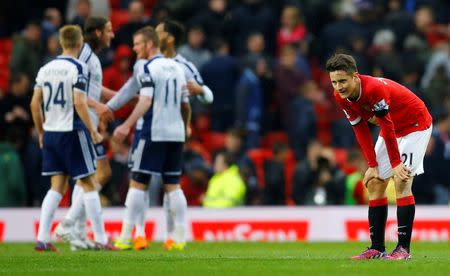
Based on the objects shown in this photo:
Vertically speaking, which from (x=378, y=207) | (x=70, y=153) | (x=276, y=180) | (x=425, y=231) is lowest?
(x=425, y=231)

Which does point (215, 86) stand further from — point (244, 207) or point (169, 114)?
point (169, 114)

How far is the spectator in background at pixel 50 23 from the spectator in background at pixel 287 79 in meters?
4.48

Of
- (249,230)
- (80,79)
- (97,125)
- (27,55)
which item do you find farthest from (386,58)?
(80,79)

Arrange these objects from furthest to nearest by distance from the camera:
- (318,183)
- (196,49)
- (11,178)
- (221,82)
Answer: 1. (196,49)
2. (221,82)
3. (318,183)
4. (11,178)

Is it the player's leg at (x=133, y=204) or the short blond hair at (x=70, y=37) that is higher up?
the short blond hair at (x=70, y=37)

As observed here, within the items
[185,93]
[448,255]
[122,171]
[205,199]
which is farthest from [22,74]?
[448,255]

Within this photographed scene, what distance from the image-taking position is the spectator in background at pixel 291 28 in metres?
22.7

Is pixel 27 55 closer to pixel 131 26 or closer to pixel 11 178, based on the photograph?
pixel 131 26

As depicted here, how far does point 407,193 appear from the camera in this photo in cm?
1167

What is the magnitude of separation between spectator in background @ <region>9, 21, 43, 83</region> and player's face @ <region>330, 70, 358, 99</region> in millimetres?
11739

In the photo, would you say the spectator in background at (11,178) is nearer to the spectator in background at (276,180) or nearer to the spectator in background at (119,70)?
the spectator in background at (119,70)

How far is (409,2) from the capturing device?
2406cm

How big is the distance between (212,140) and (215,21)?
8.07 ft

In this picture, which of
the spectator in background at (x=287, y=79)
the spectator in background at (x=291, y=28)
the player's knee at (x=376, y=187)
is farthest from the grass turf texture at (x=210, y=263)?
the spectator in background at (x=291, y=28)
